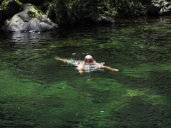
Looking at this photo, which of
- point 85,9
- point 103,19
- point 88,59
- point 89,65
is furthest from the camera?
point 103,19

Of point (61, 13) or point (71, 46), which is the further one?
point (61, 13)

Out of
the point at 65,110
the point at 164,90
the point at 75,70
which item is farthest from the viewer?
the point at 75,70

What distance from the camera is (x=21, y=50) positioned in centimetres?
2008

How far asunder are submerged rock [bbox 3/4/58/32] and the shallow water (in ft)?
15.6

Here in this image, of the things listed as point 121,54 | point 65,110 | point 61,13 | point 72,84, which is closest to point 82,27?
point 61,13

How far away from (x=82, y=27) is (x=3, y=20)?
6358mm

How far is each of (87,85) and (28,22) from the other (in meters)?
15.9

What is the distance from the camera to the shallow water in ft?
32.0

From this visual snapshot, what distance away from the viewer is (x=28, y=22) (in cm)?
2777

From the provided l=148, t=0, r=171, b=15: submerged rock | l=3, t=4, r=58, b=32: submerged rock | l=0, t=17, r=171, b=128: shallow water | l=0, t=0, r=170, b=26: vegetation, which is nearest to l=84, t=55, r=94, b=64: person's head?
l=0, t=17, r=171, b=128: shallow water

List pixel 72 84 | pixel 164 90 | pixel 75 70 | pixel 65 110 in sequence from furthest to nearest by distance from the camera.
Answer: pixel 75 70 < pixel 72 84 < pixel 164 90 < pixel 65 110

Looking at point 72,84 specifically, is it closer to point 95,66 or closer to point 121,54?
point 95,66

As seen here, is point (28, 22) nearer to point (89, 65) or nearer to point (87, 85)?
point (89, 65)

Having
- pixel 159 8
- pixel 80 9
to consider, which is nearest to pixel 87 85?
pixel 80 9
